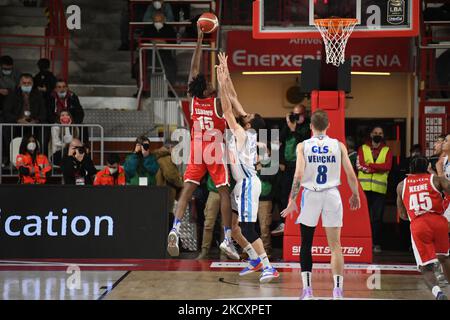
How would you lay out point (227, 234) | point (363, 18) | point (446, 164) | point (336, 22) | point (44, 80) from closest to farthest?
point (227, 234) < point (446, 164) < point (336, 22) < point (363, 18) < point (44, 80)

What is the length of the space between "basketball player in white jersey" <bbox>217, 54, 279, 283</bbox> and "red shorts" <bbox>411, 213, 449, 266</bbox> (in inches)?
72.9

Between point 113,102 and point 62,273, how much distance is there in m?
7.47

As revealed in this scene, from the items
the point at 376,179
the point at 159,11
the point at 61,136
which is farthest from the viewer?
the point at 159,11

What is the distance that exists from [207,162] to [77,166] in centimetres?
371

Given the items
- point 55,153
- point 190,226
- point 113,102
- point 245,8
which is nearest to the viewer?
point 190,226

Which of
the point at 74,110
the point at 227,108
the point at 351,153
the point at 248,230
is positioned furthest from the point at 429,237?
the point at 74,110

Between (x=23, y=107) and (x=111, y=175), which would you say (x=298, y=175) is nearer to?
(x=111, y=175)

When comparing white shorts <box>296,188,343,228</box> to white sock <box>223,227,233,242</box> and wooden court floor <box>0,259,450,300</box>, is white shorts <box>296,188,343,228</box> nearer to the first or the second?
wooden court floor <box>0,259,450,300</box>

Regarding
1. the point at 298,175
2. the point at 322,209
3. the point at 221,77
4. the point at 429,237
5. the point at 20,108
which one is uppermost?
the point at 221,77

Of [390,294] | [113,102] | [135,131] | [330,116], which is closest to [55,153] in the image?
[135,131]

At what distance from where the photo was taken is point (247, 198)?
38.1ft

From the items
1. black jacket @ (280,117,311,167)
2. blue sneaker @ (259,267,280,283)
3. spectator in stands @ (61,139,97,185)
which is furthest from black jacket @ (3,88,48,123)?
blue sneaker @ (259,267,280,283)
